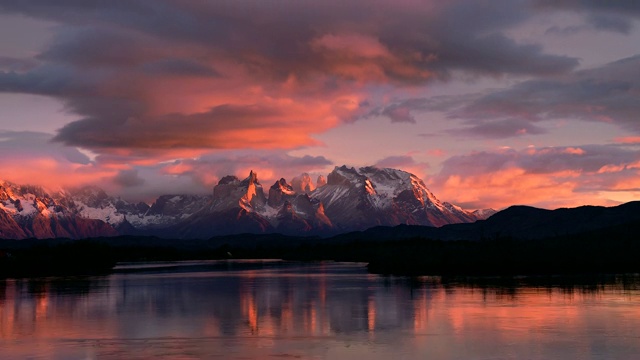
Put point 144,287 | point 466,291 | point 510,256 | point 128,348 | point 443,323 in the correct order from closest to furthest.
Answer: point 128,348 → point 443,323 → point 466,291 → point 144,287 → point 510,256

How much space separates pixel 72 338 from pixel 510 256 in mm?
132785

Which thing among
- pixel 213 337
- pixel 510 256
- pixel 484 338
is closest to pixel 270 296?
pixel 213 337

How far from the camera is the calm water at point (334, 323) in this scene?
164ft

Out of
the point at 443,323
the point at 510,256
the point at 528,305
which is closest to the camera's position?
the point at 443,323

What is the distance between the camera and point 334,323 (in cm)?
6550

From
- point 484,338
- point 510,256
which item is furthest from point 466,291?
point 510,256

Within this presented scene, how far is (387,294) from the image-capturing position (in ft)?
312

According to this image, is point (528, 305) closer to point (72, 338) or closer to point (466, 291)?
point (466, 291)

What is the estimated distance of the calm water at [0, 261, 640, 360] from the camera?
164ft

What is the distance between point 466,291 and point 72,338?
5340 centimetres

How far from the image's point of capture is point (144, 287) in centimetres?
12006

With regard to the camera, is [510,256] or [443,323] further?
[510,256]

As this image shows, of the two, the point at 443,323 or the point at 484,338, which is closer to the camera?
the point at 484,338

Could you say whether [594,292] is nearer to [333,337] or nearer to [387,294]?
[387,294]
